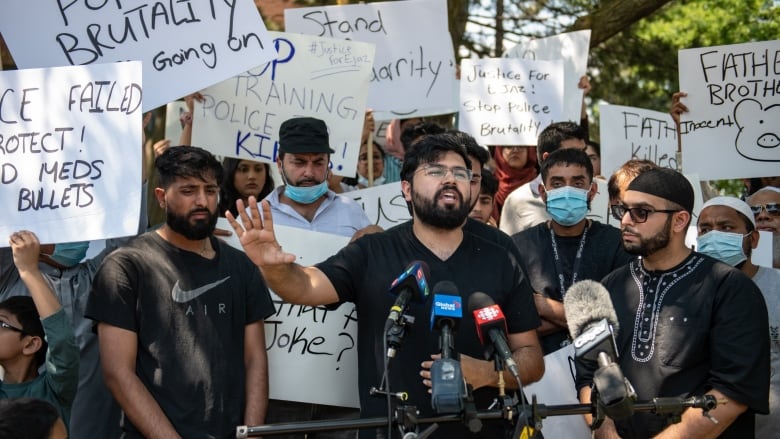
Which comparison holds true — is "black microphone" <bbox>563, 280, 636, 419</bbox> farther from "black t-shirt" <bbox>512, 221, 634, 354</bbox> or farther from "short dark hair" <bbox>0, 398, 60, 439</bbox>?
"black t-shirt" <bbox>512, 221, 634, 354</bbox>

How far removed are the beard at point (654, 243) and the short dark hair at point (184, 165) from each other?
216 cm

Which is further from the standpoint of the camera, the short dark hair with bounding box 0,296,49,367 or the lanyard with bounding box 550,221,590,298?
the lanyard with bounding box 550,221,590,298

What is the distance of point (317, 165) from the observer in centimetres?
659

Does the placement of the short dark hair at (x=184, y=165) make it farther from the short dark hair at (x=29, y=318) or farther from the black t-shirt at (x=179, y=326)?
the short dark hair at (x=29, y=318)

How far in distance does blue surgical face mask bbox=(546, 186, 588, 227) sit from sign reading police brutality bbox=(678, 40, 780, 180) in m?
1.89

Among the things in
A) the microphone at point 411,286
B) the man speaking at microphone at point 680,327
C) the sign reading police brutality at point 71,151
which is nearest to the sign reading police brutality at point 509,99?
the man speaking at microphone at point 680,327

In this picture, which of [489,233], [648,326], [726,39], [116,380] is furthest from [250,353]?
[726,39]

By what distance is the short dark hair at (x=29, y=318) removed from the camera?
18.2 ft

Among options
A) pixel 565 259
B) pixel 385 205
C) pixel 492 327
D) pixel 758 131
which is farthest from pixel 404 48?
pixel 492 327

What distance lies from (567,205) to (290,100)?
2.19 m

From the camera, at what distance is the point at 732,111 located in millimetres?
8016

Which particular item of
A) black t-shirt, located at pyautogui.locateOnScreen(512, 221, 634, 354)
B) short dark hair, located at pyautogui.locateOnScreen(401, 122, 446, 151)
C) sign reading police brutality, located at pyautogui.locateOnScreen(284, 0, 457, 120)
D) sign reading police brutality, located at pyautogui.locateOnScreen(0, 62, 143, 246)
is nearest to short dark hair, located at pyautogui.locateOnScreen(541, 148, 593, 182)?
black t-shirt, located at pyautogui.locateOnScreen(512, 221, 634, 354)

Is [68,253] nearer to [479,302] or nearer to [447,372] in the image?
[479,302]

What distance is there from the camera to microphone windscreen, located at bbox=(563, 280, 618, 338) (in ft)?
12.5
